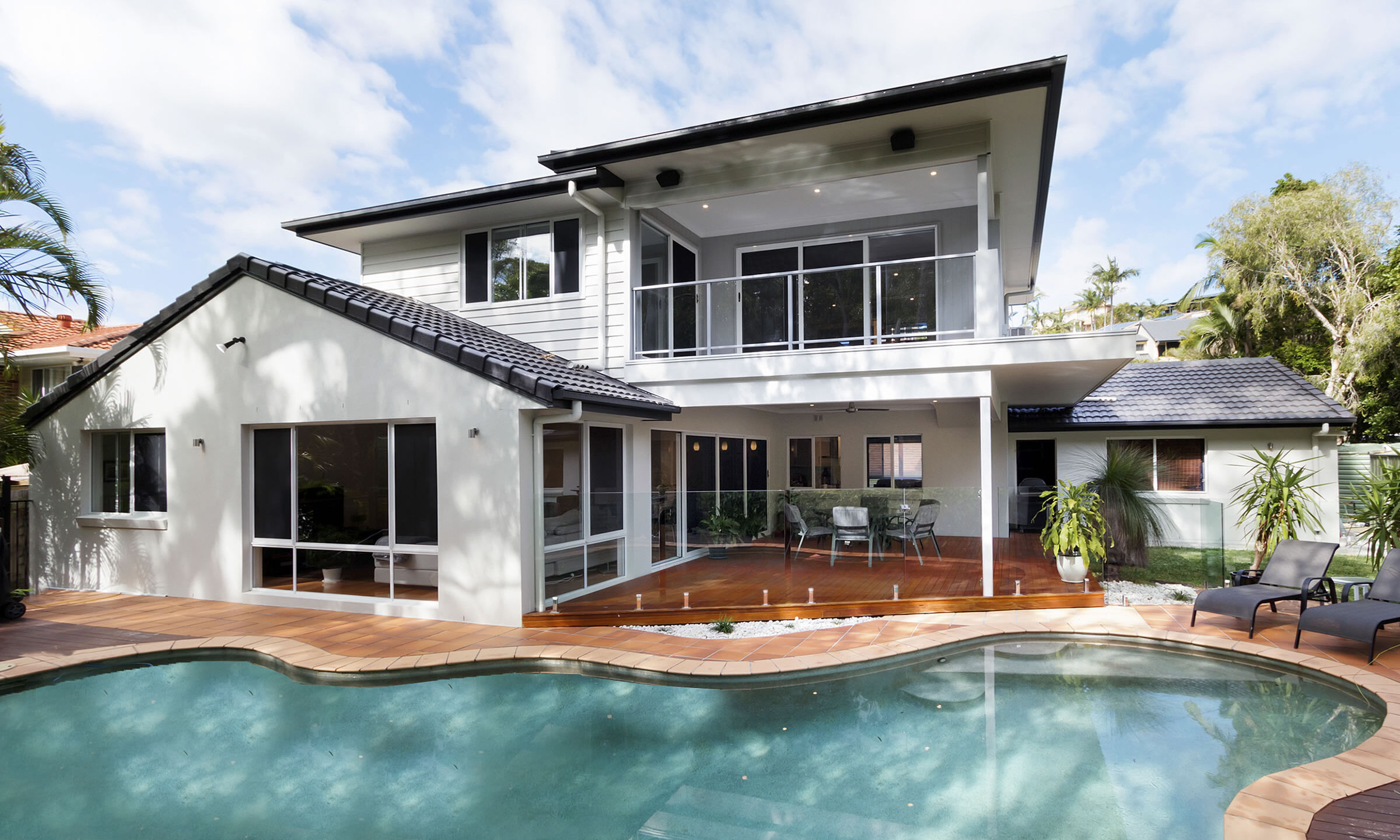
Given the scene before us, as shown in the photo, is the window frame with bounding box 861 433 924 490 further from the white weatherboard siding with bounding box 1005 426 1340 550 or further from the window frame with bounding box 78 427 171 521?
the window frame with bounding box 78 427 171 521

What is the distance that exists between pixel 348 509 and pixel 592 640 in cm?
396

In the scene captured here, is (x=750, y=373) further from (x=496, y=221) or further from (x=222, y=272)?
(x=222, y=272)

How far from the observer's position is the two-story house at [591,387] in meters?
8.64

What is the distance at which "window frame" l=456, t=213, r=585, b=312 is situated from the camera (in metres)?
11.2

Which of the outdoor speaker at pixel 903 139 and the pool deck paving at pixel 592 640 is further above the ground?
the outdoor speaker at pixel 903 139

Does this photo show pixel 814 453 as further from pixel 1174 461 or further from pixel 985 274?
pixel 1174 461

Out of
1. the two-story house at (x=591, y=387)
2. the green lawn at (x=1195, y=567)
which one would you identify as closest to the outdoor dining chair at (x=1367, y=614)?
the green lawn at (x=1195, y=567)

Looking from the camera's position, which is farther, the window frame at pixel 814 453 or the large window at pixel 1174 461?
the window frame at pixel 814 453

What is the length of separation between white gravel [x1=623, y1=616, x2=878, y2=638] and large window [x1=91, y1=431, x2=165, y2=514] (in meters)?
7.51

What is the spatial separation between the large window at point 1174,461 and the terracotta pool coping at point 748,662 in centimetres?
893

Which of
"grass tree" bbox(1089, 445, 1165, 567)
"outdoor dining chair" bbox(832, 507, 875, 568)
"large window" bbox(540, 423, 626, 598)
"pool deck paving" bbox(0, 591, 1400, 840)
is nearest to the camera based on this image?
"pool deck paving" bbox(0, 591, 1400, 840)

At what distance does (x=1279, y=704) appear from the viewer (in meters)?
5.98

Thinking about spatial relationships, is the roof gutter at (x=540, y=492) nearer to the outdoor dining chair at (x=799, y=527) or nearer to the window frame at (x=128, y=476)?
the outdoor dining chair at (x=799, y=527)

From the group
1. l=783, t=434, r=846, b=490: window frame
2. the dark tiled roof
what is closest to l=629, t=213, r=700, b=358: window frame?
l=783, t=434, r=846, b=490: window frame
